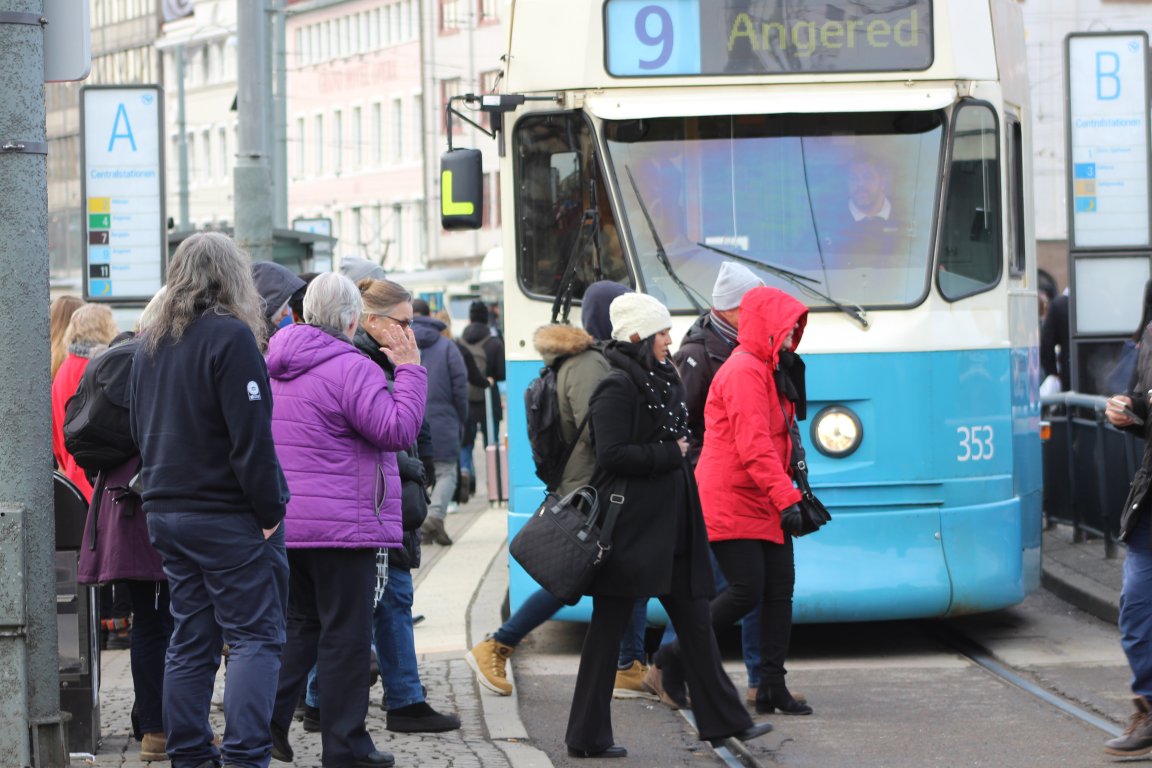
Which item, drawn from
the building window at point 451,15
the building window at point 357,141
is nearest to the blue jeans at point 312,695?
the building window at point 451,15

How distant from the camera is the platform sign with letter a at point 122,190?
1390cm

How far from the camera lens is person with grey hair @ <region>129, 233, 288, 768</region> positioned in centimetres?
618

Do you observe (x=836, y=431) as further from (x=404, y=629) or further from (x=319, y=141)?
(x=319, y=141)

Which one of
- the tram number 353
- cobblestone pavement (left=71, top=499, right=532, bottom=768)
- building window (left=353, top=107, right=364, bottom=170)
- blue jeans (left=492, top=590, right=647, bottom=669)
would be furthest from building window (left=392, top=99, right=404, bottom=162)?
blue jeans (left=492, top=590, right=647, bottom=669)

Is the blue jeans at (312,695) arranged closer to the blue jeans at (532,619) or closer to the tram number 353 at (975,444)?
the blue jeans at (532,619)

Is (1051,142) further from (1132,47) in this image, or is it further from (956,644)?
(956,644)

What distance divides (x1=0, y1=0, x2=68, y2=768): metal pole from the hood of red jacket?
298 cm

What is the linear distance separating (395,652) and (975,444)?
3.16 m

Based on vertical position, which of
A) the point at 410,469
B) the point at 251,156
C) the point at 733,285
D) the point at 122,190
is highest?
the point at 251,156

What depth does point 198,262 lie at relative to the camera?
6.33m

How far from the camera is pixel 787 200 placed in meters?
9.68

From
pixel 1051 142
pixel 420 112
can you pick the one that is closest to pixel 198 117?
pixel 420 112

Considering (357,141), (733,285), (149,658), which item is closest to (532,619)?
(733,285)

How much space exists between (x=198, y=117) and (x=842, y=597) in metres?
82.9
